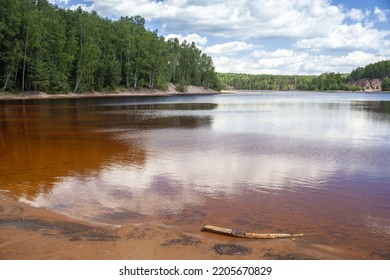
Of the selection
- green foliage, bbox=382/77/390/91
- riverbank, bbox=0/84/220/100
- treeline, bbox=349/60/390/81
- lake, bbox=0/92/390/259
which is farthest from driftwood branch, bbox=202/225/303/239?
treeline, bbox=349/60/390/81

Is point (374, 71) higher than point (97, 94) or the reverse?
higher

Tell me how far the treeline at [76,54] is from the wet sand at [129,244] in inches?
2206

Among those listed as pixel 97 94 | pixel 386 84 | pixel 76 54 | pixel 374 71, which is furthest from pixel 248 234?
pixel 374 71

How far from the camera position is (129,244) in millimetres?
6418

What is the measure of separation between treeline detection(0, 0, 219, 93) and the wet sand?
184ft

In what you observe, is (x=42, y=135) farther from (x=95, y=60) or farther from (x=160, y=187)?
(x=95, y=60)

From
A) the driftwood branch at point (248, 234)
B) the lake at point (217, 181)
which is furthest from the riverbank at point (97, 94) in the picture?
the driftwood branch at point (248, 234)

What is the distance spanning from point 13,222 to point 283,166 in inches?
362

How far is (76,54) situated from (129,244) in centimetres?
7110

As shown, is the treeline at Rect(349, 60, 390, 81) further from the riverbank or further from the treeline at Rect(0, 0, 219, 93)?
the treeline at Rect(0, 0, 219, 93)

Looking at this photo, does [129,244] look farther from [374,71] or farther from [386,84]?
[374,71]

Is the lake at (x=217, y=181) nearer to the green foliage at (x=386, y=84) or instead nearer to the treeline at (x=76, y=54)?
the treeline at (x=76, y=54)

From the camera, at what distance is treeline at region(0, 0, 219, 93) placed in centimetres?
5841

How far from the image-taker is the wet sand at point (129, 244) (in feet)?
19.7
